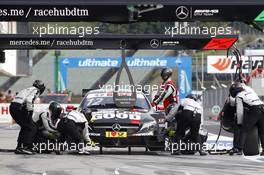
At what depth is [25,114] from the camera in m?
18.3

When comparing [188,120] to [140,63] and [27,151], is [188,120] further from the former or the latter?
[140,63]

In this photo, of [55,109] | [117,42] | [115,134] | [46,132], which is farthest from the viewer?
[117,42]

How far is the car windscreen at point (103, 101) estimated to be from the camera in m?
19.0

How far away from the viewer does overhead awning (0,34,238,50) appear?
2002 cm

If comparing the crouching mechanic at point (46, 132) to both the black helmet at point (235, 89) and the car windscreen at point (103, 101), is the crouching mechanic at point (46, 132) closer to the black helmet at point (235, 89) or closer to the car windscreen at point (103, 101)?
the car windscreen at point (103, 101)

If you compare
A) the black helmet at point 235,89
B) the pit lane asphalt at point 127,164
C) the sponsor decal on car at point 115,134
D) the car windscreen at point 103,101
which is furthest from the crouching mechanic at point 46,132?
the black helmet at point 235,89

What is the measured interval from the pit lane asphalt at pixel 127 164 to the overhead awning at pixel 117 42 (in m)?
3.15

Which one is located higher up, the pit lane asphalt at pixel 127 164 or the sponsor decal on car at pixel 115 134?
the sponsor decal on car at pixel 115 134

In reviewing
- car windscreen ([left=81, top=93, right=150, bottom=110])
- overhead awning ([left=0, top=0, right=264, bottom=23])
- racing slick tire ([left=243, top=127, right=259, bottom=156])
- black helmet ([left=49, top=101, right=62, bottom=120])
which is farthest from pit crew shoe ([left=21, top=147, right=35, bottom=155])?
racing slick tire ([left=243, top=127, right=259, bottom=156])

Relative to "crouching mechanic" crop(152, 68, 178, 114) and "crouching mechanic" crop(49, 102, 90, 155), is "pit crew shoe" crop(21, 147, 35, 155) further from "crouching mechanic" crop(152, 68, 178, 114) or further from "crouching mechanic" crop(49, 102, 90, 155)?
"crouching mechanic" crop(152, 68, 178, 114)

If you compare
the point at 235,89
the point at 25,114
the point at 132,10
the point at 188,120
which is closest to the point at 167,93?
the point at 188,120

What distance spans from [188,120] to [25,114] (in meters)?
3.59

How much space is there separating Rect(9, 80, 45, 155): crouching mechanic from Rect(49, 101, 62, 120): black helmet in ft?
1.45

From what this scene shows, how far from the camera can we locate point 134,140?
58.0ft
